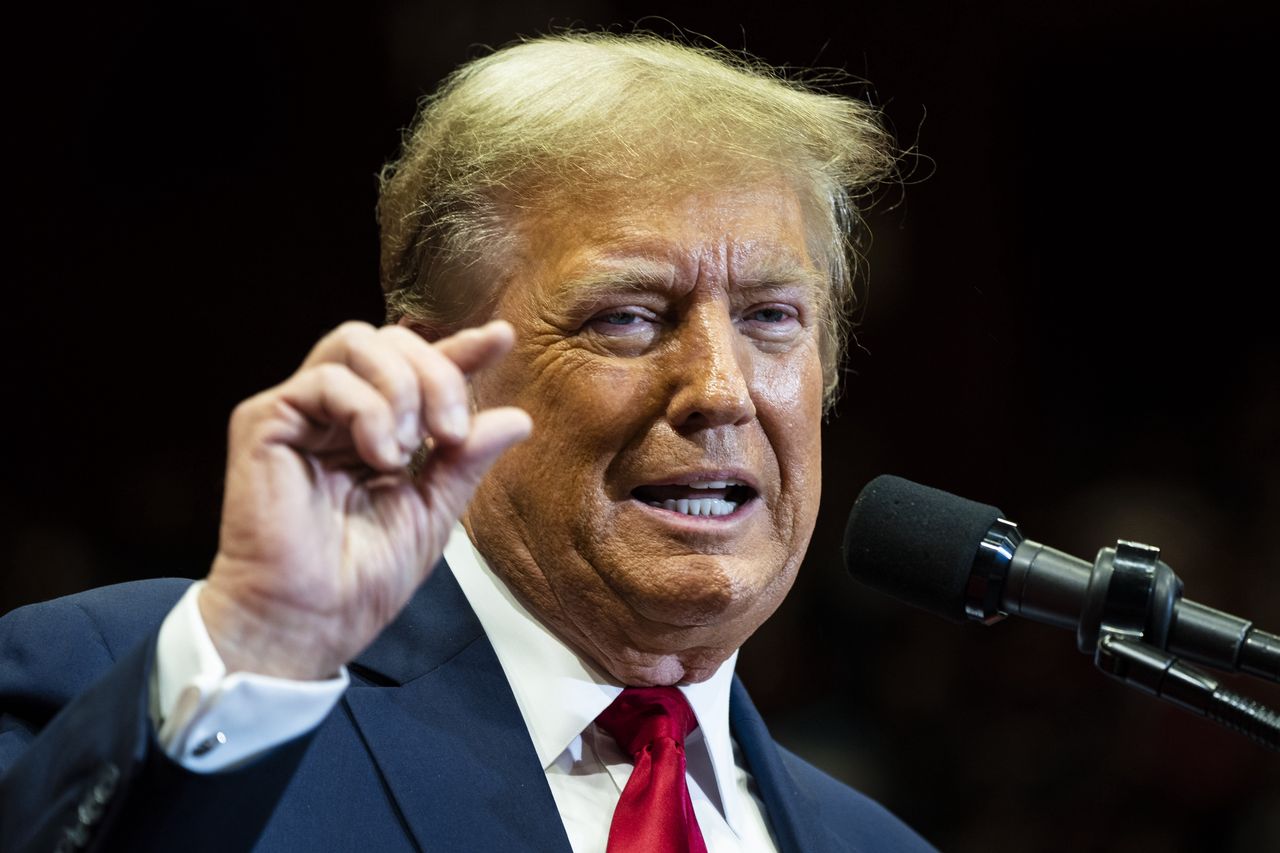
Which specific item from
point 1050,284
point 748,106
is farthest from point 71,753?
point 1050,284

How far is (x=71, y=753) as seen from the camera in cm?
116

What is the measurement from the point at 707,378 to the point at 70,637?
0.80 meters

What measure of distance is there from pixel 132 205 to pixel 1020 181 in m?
2.17

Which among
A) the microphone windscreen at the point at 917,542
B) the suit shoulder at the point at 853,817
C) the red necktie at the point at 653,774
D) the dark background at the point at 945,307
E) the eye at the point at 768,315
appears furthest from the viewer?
the dark background at the point at 945,307

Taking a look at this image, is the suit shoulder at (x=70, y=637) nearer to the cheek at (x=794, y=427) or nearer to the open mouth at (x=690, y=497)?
the open mouth at (x=690, y=497)

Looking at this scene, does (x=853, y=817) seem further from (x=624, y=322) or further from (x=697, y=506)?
(x=624, y=322)

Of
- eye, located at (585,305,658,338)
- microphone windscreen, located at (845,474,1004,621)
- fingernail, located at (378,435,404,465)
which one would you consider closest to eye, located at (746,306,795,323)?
eye, located at (585,305,658,338)

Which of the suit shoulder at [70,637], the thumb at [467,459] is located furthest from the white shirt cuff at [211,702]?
the suit shoulder at [70,637]

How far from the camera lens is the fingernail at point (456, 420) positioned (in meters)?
1.12

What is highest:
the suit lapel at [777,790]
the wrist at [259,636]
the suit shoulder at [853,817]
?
the wrist at [259,636]

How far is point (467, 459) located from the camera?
1179 mm

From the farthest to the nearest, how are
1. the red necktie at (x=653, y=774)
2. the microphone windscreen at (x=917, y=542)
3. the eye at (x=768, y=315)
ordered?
1. the eye at (x=768, y=315)
2. the red necktie at (x=653, y=774)
3. the microphone windscreen at (x=917, y=542)

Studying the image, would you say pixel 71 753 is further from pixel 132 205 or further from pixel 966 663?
pixel 966 663

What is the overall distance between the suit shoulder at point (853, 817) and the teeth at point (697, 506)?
1.63 feet
